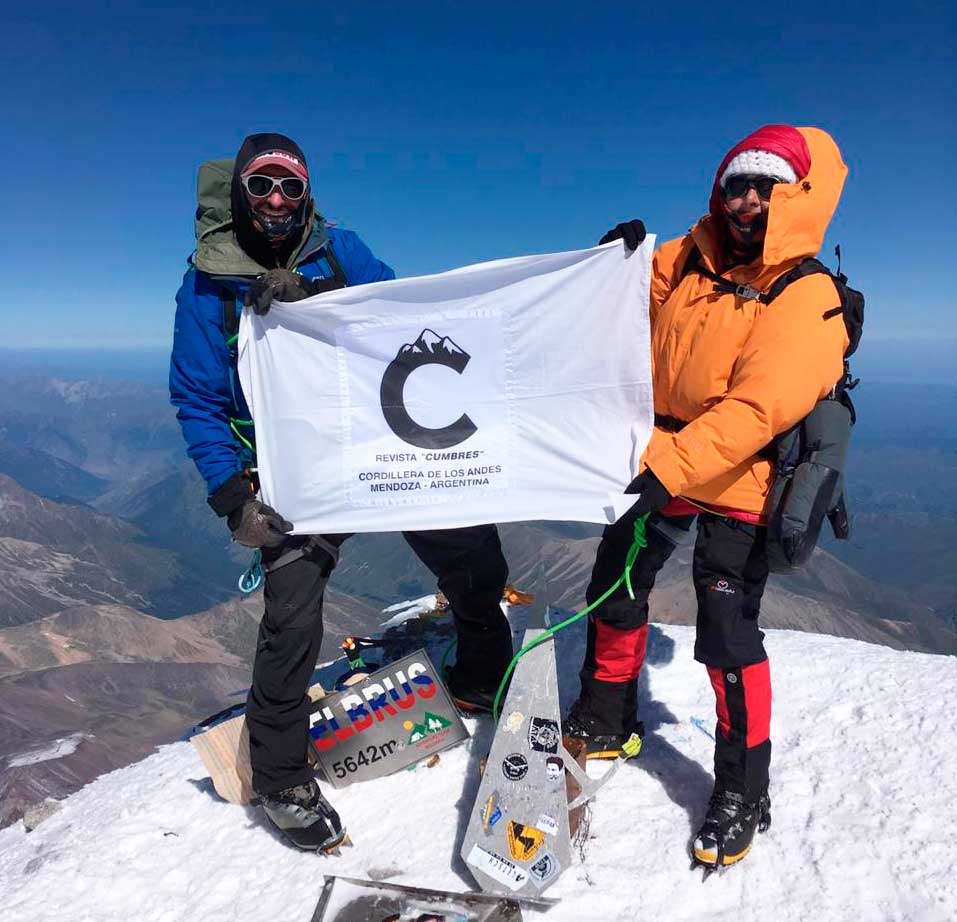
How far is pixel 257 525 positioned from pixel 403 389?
1.76 m

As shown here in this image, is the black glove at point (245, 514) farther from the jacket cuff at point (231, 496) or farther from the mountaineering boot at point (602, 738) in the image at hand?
the mountaineering boot at point (602, 738)

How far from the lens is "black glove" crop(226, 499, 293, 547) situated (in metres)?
5.34

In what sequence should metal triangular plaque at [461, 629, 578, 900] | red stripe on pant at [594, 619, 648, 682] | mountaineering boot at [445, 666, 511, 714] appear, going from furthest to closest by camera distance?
mountaineering boot at [445, 666, 511, 714] → red stripe on pant at [594, 619, 648, 682] → metal triangular plaque at [461, 629, 578, 900]

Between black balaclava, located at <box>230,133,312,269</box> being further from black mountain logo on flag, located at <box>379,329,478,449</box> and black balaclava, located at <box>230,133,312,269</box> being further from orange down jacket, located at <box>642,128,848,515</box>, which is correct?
orange down jacket, located at <box>642,128,848,515</box>

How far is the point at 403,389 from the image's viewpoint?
227 inches

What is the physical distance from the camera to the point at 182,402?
5.59 metres

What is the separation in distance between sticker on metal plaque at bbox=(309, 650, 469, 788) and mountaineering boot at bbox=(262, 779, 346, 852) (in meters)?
0.76

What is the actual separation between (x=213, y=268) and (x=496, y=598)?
171 inches

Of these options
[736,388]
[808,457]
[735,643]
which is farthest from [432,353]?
[735,643]

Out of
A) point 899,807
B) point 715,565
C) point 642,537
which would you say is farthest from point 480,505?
point 899,807

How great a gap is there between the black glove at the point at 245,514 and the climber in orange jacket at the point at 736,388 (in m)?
3.09

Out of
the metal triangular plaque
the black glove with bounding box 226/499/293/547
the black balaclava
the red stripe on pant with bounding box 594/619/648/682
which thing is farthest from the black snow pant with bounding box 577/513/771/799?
the black balaclava

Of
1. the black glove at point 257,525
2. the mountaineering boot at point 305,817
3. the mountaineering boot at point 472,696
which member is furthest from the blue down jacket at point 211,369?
the mountaineering boot at point 472,696

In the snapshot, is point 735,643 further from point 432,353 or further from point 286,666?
point 286,666
